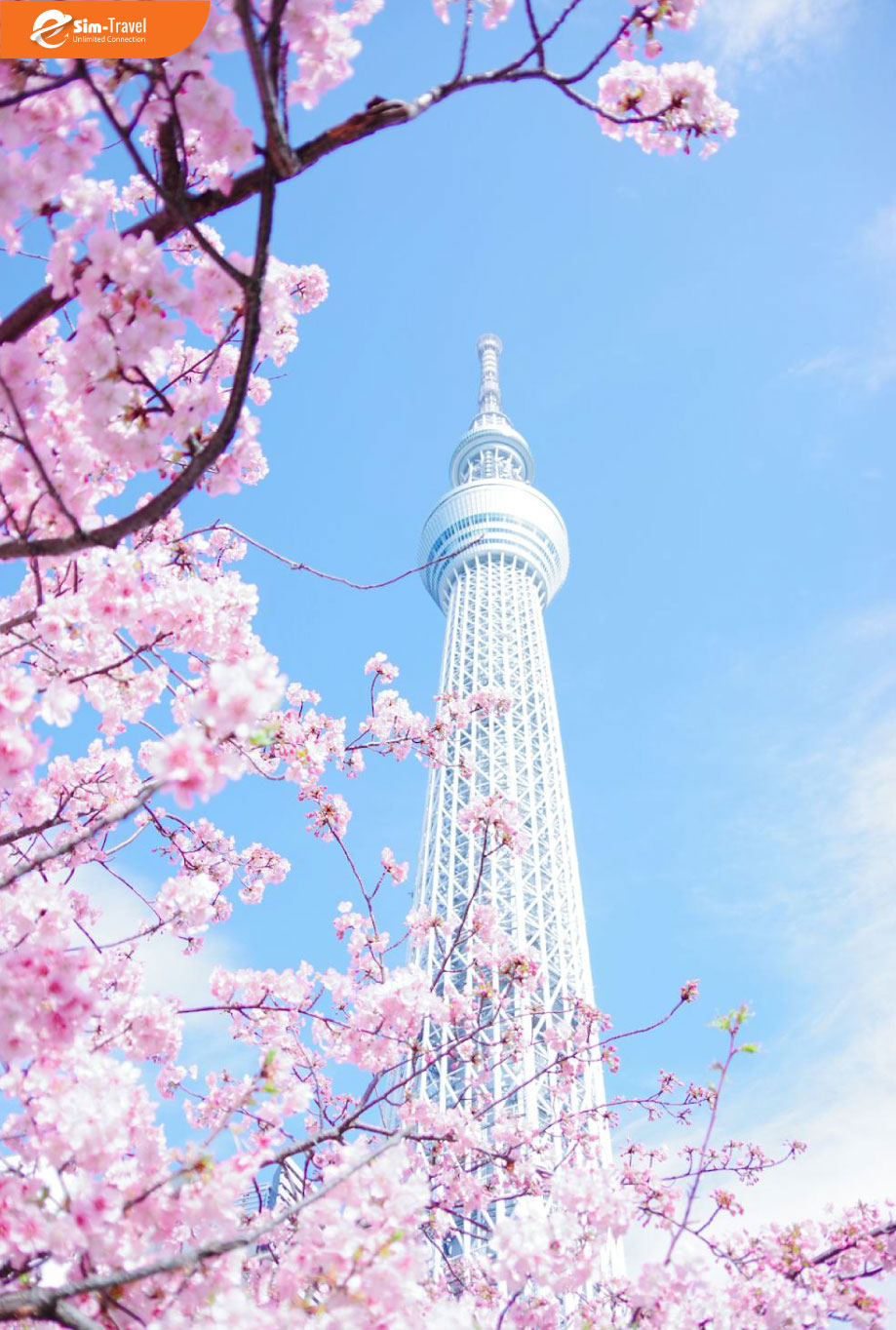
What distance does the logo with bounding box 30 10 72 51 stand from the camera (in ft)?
6.13

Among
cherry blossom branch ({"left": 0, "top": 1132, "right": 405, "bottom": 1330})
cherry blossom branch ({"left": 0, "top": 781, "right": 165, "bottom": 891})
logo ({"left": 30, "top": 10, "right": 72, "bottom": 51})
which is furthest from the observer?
cherry blossom branch ({"left": 0, "top": 781, "right": 165, "bottom": 891})

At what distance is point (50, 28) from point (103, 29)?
0.25 meters

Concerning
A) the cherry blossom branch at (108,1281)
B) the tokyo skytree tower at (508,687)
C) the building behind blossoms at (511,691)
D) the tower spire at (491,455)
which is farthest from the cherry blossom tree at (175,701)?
the tower spire at (491,455)

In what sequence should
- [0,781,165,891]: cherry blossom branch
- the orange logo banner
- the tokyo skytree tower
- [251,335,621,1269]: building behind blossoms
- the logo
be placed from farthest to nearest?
the tokyo skytree tower, [251,335,621,1269]: building behind blossoms, [0,781,165,891]: cherry blossom branch, the logo, the orange logo banner

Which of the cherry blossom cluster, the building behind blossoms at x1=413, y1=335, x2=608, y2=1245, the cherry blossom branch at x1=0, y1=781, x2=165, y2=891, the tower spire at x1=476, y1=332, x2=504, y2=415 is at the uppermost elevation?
the tower spire at x1=476, y1=332, x2=504, y2=415

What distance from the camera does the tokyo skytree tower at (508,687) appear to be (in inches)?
1219

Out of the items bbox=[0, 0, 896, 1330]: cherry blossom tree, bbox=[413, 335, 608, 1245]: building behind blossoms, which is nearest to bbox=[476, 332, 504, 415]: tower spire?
bbox=[413, 335, 608, 1245]: building behind blossoms

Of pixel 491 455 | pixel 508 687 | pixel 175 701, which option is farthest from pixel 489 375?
pixel 175 701

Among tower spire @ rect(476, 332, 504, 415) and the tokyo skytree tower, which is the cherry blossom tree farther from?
tower spire @ rect(476, 332, 504, 415)

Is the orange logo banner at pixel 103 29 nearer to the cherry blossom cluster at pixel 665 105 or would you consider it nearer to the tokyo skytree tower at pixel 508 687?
the cherry blossom cluster at pixel 665 105

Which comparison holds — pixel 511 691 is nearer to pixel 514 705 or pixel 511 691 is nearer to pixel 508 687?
pixel 514 705

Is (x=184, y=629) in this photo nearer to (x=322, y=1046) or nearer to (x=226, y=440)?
(x=226, y=440)

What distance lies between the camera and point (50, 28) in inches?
76.1

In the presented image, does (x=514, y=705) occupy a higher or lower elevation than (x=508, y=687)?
lower
